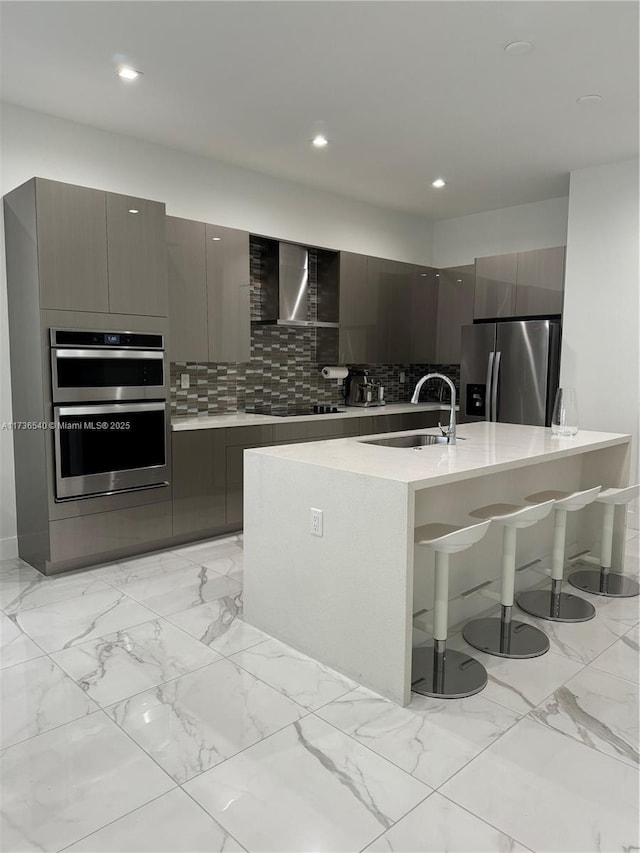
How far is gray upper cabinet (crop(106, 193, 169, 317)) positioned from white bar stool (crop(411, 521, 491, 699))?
2419 millimetres

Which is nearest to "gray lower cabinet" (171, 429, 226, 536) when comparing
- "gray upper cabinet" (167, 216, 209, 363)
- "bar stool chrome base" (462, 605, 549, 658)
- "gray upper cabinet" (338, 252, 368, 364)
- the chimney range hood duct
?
"gray upper cabinet" (167, 216, 209, 363)

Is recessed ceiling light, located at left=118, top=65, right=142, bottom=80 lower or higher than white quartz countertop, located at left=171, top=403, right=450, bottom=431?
higher

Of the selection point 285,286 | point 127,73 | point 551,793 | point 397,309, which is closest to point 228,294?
point 285,286

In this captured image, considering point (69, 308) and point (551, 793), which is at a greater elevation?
point (69, 308)

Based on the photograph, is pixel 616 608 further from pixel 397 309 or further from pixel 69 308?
pixel 397 309

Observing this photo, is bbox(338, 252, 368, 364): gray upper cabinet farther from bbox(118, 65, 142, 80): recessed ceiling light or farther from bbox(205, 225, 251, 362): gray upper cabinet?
bbox(118, 65, 142, 80): recessed ceiling light

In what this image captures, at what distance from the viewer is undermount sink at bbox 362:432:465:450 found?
3.36 meters

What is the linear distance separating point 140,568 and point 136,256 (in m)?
2.02

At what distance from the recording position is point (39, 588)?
3.62 metres

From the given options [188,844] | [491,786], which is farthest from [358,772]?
[188,844]

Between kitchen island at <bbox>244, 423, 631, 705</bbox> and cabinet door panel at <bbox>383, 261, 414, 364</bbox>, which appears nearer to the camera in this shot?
kitchen island at <bbox>244, 423, 631, 705</bbox>

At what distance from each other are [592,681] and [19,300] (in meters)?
3.75

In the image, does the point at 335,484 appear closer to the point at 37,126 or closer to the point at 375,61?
the point at 375,61

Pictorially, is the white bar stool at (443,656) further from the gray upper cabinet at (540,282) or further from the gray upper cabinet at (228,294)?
the gray upper cabinet at (540,282)
